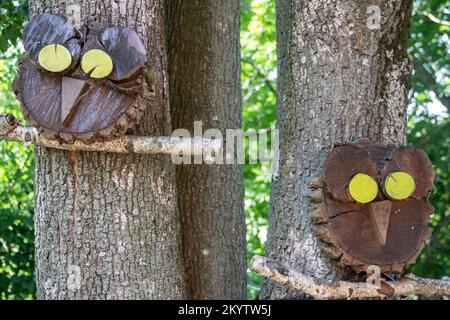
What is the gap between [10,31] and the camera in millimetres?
3645

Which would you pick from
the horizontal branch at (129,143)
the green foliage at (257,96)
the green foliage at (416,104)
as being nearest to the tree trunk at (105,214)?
the horizontal branch at (129,143)

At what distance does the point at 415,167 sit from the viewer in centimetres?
256

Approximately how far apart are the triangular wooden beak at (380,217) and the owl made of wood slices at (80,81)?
1.03m

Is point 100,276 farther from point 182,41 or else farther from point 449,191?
point 449,191

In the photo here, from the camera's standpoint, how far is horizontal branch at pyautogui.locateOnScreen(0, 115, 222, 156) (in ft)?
8.25

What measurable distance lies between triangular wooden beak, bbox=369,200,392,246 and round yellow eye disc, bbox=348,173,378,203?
5 cm

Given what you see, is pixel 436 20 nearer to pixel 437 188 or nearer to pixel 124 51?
pixel 437 188

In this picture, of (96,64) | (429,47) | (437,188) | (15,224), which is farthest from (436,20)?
(96,64)

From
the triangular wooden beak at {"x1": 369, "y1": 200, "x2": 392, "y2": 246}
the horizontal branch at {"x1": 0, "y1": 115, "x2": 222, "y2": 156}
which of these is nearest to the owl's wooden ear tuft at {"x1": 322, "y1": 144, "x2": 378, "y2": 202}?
the triangular wooden beak at {"x1": 369, "y1": 200, "x2": 392, "y2": 246}

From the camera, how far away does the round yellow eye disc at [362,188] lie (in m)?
2.45

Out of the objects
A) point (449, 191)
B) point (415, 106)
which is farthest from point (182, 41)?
point (449, 191)

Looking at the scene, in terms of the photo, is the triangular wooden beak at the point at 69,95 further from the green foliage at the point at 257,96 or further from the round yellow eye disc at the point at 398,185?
the green foliage at the point at 257,96

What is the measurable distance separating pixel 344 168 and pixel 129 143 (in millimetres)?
880

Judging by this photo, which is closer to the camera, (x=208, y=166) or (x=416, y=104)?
(x=208, y=166)
